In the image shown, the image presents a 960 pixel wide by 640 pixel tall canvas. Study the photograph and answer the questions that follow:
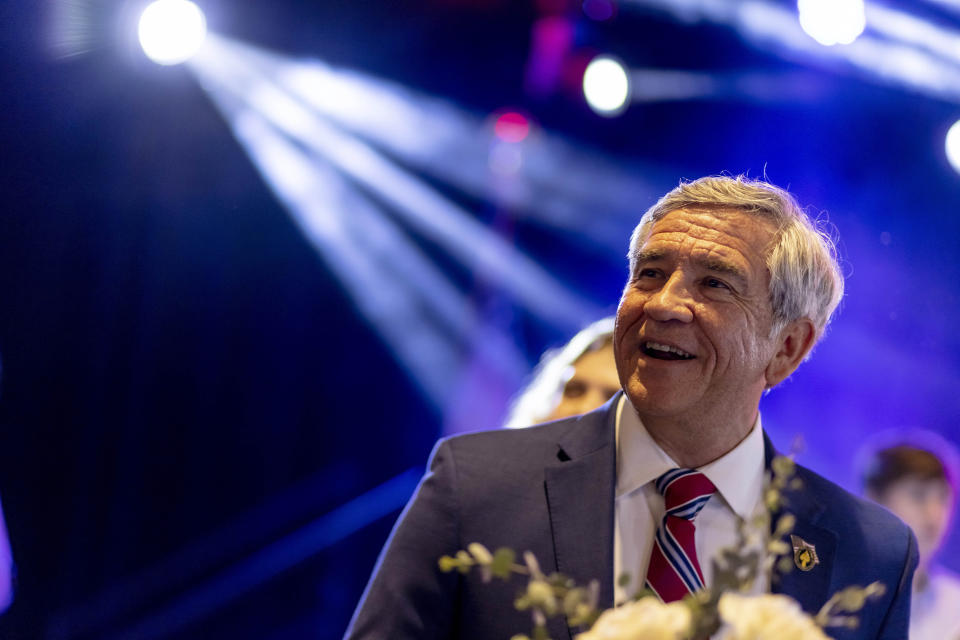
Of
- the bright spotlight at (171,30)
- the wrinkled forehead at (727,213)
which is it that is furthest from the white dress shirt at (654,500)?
the bright spotlight at (171,30)

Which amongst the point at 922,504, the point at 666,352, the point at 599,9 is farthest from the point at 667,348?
the point at 599,9

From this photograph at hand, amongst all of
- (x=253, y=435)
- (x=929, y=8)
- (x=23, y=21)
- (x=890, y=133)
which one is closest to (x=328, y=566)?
(x=253, y=435)

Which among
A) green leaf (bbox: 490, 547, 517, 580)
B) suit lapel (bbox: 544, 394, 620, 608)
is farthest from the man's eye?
green leaf (bbox: 490, 547, 517, 580)

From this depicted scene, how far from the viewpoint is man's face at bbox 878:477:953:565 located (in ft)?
12.5

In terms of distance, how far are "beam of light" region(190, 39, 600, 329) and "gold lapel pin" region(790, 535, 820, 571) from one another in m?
4.29

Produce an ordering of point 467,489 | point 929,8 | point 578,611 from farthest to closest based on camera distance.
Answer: point 929,8
point 467,489
point 578,611

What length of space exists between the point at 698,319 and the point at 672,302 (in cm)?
7

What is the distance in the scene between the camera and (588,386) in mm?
3139

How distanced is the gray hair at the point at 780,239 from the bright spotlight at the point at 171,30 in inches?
130

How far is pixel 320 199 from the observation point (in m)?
5.88

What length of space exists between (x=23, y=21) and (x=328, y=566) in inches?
137

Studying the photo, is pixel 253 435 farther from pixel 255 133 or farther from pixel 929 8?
pixel 929 8

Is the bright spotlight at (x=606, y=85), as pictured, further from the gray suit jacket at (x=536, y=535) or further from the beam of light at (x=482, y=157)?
the gray suit jacket at (x=536, y=535)

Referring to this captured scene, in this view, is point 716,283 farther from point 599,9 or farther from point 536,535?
point 599,9
